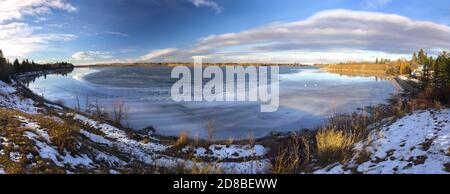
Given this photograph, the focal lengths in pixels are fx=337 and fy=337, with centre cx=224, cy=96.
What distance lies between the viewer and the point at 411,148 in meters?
10.3

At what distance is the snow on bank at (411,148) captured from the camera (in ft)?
28.6

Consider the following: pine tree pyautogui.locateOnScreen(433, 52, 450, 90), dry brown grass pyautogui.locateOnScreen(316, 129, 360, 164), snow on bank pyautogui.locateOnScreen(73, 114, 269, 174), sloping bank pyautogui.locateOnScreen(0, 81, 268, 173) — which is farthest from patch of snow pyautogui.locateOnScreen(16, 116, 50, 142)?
pine tree pyautogui.locateOnScreen(433, 52, 450, 90)

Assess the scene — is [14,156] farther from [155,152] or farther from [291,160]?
[155,152]

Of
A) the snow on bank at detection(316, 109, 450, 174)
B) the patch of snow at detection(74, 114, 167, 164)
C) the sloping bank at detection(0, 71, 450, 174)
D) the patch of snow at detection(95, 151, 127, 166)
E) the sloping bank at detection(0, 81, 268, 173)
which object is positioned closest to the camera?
the sloping bank at detection(0, 81, 268, 173)

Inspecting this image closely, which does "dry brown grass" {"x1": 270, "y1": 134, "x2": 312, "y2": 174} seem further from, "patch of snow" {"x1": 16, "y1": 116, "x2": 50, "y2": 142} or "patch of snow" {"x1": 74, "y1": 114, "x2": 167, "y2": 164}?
"patch of snow" {"x1": 16, "y1": 116, "x2": 50, "y2": 142}

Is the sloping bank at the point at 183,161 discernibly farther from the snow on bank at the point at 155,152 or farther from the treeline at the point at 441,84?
the treeline at the point at 441,84

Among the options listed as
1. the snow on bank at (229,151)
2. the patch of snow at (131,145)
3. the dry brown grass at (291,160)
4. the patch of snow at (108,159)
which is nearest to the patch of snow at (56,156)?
the patch of snow at (108,159)

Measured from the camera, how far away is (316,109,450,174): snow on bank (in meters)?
8.71

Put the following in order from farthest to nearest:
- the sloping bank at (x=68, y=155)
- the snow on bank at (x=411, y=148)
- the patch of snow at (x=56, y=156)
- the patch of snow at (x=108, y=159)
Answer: the patch of snow at (x=108, y=159)
the patch of snow at (x=56, y=156)
the snow on bank at (x=411, y=148)
the sloping bank at (x=68, y=155)
